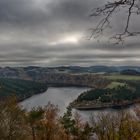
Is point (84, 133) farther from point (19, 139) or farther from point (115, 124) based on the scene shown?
point (19, 139)

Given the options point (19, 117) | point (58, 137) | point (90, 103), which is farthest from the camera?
point (90, 103)

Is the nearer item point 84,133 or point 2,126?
Answer: point 2,126

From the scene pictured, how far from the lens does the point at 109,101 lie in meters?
180

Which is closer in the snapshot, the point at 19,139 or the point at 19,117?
the point at 19,139

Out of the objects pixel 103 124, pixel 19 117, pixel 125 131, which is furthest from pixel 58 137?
pixel 19 117

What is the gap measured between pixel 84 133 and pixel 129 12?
47.3 m

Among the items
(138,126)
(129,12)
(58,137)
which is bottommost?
(58,137)

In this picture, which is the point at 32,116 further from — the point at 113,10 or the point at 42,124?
the point at 113,10

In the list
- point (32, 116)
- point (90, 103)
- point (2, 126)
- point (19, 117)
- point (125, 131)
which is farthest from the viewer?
point (90, 103)

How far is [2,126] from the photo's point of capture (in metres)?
28.9

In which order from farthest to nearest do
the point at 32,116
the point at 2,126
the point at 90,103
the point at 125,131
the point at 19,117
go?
the point at 90,103 < the point at 32,116 < the point at 125,131 < the point at 19,117 < the point at 2,126

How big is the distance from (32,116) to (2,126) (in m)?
16.6

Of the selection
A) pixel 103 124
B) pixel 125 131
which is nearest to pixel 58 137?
pixel 103 124

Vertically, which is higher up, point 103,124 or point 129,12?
point 129,12
